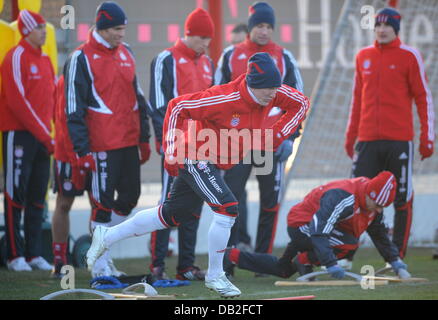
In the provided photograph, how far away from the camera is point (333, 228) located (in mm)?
6562

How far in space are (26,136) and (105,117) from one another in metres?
1.18

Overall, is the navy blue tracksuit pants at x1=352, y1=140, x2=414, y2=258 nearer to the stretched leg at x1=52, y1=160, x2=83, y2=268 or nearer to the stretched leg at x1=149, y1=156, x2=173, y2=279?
the stretched leg at x1=149, y1=156, x2=173, y2=279

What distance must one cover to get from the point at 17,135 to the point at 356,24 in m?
4.30

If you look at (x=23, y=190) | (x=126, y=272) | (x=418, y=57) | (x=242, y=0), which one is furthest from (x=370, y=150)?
(x=242, y=0)

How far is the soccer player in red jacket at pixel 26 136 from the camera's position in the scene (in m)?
7.52

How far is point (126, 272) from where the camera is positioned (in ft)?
24.3

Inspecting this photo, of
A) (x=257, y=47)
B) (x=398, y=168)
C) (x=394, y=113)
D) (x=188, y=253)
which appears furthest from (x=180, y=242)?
(x=394, y=113)

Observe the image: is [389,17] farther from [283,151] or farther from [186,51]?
[186,51]

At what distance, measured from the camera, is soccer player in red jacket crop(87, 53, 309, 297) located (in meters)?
5.55

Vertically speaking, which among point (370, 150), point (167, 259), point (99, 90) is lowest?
point (167, 259)

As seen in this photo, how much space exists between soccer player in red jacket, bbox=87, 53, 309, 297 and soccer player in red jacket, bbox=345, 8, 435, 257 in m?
1.61

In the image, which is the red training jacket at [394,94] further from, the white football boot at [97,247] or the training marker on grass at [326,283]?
the white football boot at [97,247]

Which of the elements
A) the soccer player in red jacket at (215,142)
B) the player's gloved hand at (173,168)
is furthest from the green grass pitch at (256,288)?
the player's gloved hand at (173,168)
